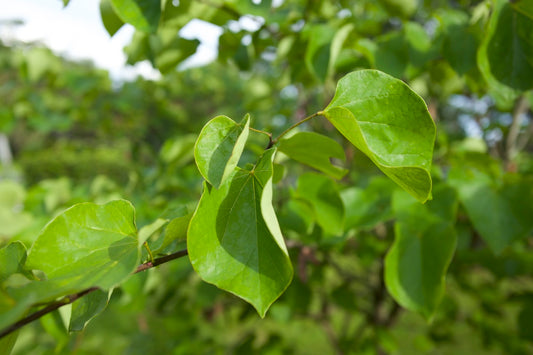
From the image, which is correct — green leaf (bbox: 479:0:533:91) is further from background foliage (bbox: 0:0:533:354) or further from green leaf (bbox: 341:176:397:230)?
green leaf (bbox: 341:176:397:230)

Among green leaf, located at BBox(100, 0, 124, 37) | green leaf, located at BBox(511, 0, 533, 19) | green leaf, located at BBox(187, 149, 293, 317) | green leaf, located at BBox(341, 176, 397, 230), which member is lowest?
green leaf, located at BBox(341, 176, 397, 230)

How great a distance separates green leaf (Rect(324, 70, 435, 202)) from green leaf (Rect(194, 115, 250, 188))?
0.09 m

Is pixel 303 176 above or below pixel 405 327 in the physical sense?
above

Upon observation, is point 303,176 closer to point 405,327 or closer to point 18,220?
point 18,220

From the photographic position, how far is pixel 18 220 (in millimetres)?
849

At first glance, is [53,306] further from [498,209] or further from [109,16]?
[498,209]

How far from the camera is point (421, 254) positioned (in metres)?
0.52

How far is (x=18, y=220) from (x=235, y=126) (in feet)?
2.63

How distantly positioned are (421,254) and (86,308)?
1.50 feet

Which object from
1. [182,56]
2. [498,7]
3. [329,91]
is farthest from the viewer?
[329,91]

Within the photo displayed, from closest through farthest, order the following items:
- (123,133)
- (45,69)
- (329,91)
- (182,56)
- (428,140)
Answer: (428,140), (182,56), (45,69), (329,91), (123,133)

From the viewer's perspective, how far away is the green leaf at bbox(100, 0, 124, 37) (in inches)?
20.7

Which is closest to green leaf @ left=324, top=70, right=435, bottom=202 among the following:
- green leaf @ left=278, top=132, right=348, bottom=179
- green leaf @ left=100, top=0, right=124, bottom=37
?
green leaf @ left=278, top=132, right=348, bottom=179

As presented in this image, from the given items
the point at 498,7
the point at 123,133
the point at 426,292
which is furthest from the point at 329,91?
the point at 123,133
